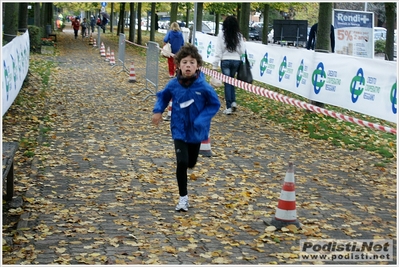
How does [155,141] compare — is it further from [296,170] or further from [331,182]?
[331,182]

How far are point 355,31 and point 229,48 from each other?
26.2 feet

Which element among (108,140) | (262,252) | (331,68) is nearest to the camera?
(262,252)

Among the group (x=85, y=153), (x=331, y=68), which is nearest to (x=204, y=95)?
(x=85, y=153)

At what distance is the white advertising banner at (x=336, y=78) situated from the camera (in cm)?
1182

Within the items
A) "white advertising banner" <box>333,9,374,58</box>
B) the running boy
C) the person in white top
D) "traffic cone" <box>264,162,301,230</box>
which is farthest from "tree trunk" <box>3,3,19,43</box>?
"traffic cone" <box>264,162,301,230</box>

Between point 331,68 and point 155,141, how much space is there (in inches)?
177

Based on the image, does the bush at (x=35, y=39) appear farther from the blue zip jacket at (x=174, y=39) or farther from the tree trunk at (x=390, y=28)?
the tree trunk at (x=390, y=28)

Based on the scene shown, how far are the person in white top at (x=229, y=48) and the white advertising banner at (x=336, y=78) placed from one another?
1801 mm

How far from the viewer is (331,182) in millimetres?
8938

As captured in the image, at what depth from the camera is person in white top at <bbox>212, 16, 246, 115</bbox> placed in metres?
14.0
